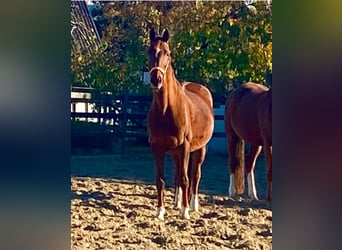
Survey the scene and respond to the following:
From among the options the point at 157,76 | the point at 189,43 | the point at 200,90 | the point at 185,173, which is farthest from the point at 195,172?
the point at 189,43

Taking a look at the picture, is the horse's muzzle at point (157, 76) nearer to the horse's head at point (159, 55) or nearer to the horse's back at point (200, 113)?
the horse's head at point (159, 55)

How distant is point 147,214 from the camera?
2.63m

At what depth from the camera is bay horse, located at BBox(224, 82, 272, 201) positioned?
2.63 m

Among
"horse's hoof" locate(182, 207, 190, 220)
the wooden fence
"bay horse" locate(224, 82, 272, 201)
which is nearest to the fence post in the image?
the wooden fence

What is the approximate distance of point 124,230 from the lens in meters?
2.51

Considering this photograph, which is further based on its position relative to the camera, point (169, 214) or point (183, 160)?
point (183, 160)

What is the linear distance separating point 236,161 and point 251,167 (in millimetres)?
147

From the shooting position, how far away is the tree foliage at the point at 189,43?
7.81ft

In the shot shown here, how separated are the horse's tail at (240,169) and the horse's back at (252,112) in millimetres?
75

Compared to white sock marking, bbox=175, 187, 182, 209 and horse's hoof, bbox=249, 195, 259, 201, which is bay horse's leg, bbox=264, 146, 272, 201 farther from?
white sock marking, bbox=175, 187, 182, 209
